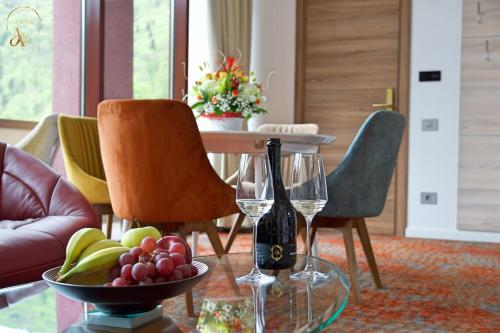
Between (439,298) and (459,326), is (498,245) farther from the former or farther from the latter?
(459,326)

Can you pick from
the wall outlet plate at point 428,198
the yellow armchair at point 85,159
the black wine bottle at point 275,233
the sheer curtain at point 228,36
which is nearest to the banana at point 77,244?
the black wine bottle at point 275,233

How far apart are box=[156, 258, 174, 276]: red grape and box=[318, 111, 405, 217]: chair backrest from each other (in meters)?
1.80

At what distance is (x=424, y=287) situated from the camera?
3.19m

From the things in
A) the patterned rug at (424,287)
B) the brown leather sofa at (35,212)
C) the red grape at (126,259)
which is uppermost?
the red grape at (126,259)

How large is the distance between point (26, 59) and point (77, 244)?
388 centimetres

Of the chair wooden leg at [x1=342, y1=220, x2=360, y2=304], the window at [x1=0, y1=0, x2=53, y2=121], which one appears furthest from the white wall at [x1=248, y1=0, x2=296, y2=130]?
the chair wooden leg at [x1=342, y1=220, x2=360, y2=304]

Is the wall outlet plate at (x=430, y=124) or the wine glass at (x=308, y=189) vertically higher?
the wall outlet plate at (x=430, y=124)

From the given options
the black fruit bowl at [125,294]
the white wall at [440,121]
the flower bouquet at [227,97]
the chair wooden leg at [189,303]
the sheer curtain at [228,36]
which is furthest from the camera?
the sheer curtain at [228,36]

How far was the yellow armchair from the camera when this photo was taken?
127 inches

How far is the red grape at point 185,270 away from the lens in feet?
3.43

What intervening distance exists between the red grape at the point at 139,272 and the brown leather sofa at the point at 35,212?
2.99 feet

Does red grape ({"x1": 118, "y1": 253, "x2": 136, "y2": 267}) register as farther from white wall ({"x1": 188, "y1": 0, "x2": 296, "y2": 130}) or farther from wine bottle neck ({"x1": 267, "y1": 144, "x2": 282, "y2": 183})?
white wall ({"x1": 188, "y1": 0, "x2": 296, "y2": 130})

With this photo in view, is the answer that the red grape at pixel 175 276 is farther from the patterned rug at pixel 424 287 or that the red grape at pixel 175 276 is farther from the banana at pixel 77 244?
the patterned rug at pixel 424 287

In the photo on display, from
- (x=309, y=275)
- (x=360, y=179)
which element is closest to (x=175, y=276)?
(x=309, y=275)
